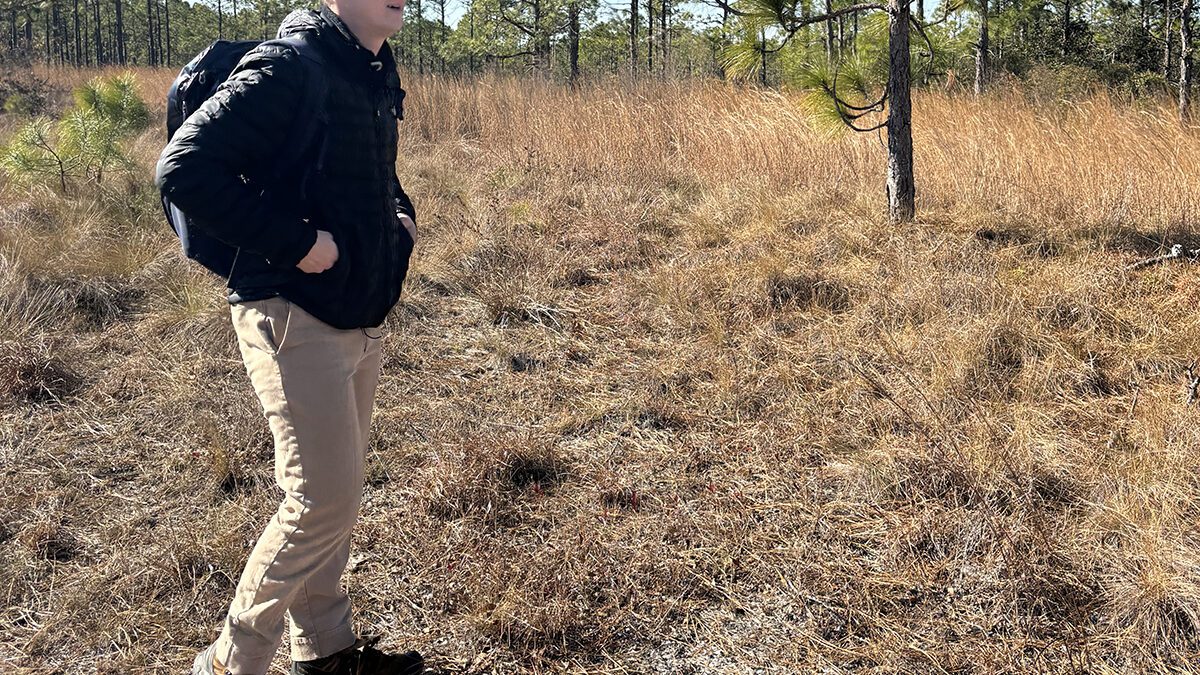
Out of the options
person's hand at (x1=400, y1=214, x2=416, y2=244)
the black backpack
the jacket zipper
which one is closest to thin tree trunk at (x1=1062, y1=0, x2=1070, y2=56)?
person's hand at (x1=400, y1=214, x2=416, y2=244)

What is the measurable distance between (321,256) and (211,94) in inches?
13.4

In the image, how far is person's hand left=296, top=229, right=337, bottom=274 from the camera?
55.2 inches

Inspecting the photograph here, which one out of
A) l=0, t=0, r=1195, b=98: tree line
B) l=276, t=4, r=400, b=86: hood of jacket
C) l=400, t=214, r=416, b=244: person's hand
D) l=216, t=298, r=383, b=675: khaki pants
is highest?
l=0, t=0, r=1195, b=98: tree line

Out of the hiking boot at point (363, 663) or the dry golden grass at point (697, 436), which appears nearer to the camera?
the hiking boot at point (363, 663)

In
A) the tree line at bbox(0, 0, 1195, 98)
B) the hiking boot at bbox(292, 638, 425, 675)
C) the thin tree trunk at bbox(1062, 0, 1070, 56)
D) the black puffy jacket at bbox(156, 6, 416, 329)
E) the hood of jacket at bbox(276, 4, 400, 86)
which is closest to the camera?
the black puffy jacket at bbox(156, 6, 416, 329)

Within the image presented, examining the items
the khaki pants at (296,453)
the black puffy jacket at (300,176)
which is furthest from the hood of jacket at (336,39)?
the khaki pants at (296,453)

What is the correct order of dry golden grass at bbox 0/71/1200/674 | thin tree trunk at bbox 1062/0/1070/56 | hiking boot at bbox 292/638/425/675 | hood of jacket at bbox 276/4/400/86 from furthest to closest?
thin tree trunk at bbox 1062/0/1070/56 → dry golden grass at bbox 0/71/1200/674 → hiking boot at bbox 292/638/425/675 → hood of jacket at bbox 276/4/400/86

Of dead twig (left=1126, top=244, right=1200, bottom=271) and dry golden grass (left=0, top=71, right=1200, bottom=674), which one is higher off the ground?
dead twig (left=1126, top=244, right=1200, bottom=271)

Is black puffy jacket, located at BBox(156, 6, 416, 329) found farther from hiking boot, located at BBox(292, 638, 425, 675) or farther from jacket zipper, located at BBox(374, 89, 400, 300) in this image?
hiking boot, located at BBox(292, 638, 425, 675)

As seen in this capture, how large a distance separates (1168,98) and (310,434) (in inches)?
380

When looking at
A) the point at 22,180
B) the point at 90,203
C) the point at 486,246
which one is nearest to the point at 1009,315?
the point at 486,246

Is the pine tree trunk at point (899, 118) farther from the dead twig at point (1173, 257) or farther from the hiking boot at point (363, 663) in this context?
the hiking boot at point (363, 663)

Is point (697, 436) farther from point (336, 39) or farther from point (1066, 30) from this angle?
point (1066, 30)

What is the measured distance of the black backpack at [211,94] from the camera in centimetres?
140
